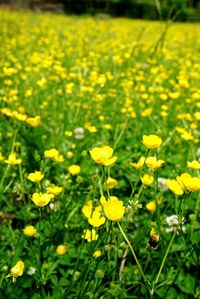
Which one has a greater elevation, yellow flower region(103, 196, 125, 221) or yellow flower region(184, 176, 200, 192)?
yellow flower region(184, 176, 200, 192)

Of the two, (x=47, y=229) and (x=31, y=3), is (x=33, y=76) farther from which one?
(x=31, y=3)

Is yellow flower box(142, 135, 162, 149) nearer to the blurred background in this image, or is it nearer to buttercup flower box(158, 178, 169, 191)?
buttercup flower box(158, 178, 169, 191)

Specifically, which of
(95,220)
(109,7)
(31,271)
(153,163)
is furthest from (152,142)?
(109,7)

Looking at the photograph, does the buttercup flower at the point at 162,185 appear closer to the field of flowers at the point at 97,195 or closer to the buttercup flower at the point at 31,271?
the field of flowers at the point at 97,195

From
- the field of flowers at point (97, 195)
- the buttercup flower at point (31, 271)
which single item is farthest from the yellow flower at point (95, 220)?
the buttercup flower at point (31, 271)

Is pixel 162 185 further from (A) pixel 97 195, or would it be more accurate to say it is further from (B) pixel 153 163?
(B) pixel 153 163

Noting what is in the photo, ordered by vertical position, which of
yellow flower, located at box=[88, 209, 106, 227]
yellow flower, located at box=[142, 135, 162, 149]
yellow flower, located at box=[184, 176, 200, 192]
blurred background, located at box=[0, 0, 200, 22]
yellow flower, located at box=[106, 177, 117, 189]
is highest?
blurred background, located at box=[0, 0, 200, 22]

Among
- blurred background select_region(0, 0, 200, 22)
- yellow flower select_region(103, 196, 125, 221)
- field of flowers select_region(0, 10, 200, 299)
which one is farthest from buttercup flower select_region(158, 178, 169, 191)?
blurred background select_region(0, 0, 200, 22)

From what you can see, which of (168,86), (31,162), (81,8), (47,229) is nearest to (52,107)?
(31,162)
